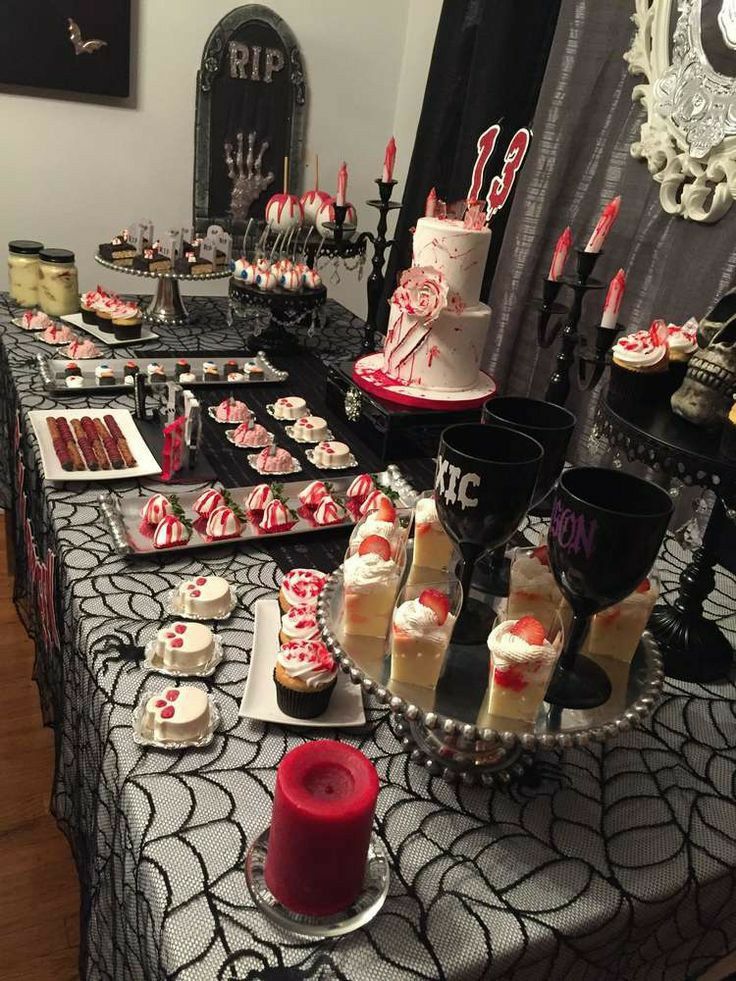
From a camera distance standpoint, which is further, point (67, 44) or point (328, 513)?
point (67, 44)

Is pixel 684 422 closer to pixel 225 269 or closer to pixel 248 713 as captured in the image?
pixel 248 713

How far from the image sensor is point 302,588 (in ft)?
3.23

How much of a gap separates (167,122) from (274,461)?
1.92 m

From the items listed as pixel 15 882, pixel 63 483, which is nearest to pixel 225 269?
pixel 63 483

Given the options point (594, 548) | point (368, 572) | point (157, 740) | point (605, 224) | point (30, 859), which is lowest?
point (30, 859)

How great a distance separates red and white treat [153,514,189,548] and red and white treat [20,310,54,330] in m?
1.06

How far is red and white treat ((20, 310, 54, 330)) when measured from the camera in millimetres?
1956

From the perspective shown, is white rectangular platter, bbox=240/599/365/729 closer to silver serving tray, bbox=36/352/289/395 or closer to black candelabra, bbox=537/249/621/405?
black candelabra, bbox=537/249/621/405

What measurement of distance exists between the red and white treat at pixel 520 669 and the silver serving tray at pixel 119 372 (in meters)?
1.24

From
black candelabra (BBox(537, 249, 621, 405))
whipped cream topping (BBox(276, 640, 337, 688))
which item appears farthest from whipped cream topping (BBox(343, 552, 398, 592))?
black candelabra (BBox(537, 249, 621, 405))

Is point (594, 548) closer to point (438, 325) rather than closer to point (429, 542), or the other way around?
point (429, 542)

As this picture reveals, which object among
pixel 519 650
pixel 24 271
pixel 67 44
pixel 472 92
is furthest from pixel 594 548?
pixel 67 44

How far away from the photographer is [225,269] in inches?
87.4

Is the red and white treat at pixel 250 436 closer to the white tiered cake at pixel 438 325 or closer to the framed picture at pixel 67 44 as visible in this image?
the white tiered cake at pixel 438 325
